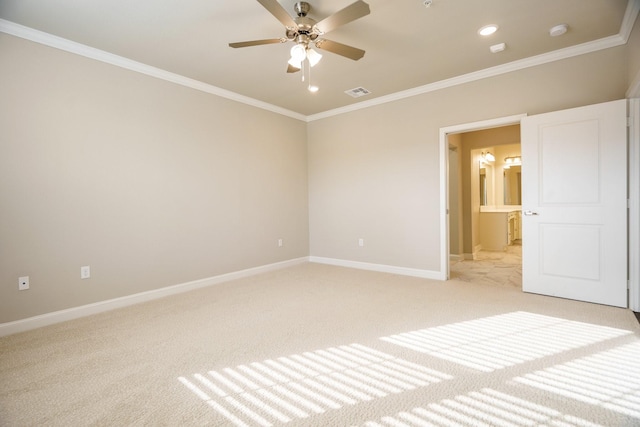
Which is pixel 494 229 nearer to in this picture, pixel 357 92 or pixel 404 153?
pixel 404 153

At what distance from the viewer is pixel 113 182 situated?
3.28 m

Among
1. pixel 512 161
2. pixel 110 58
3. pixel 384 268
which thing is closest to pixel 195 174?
pixel 110 58

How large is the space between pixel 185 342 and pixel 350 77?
11.4 ft

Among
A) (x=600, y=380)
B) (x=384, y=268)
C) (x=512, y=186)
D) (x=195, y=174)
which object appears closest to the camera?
(x=600, y=380)

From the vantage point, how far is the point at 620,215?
118 inches

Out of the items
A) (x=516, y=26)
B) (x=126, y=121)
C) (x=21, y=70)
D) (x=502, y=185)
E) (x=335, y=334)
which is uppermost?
(x=516, y=26)

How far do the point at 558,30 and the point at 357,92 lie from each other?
235cm

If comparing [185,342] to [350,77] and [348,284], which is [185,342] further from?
[350,77]

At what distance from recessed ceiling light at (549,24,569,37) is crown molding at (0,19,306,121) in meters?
3.67

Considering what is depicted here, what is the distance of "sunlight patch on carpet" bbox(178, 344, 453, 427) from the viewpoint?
161 centimetres

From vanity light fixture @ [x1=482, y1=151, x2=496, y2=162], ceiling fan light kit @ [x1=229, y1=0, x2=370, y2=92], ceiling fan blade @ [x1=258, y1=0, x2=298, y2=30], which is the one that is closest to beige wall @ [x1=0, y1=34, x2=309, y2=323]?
ceiling fan light kit @ [x1=229, y1=0, x2=370, y2=92]

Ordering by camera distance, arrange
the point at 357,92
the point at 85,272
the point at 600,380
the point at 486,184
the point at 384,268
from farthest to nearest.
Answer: the point at 486,184 → the point at 384,268 → the point at 357,92 → the point at 85,272 → the point at 600,380

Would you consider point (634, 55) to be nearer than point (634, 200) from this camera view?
Yes

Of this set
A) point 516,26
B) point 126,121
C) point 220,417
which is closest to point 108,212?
point 126,121
